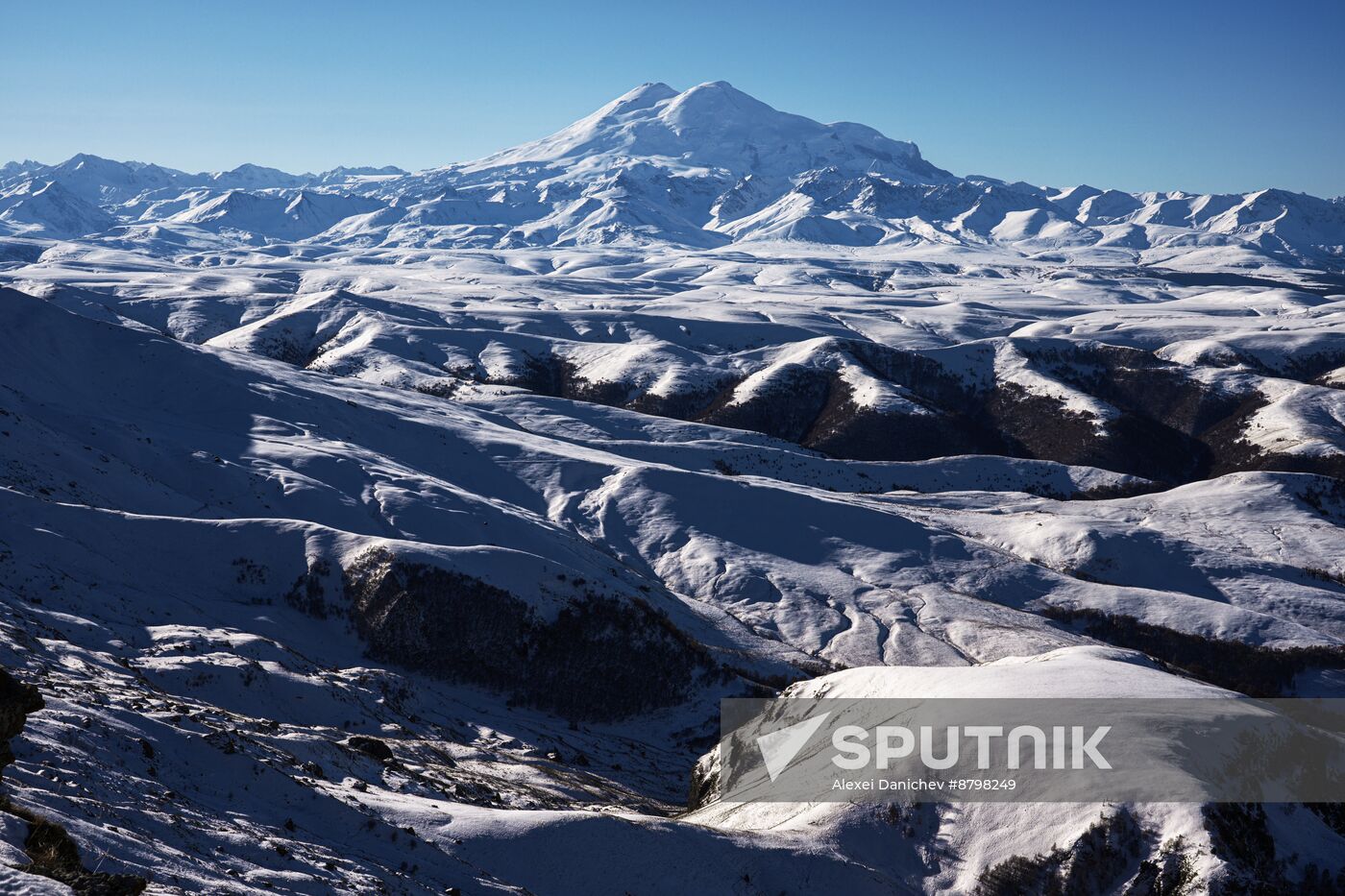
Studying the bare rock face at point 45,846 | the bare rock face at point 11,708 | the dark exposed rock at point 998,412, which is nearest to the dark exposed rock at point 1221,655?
the dark exposed rock at point 998,412

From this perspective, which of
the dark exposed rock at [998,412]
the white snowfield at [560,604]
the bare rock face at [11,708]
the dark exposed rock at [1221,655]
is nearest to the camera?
the bare rock face at [11,708]

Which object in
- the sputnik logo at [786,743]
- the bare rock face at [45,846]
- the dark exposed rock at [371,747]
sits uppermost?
the bare rock face at [45,846]

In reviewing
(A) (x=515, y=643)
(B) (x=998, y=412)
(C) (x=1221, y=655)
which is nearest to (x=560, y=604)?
(A) (x=515, y=643)

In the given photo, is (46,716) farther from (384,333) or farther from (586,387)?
(384,333)

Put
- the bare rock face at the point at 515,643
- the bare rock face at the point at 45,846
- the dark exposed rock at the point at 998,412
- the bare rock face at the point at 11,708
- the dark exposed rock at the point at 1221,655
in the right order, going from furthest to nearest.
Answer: the dark exposed rock at the point at 998,412 < the dark exposed rock at the point at 1221,655 < the bare rock face at the point at 515,643 < the bare rock face at the point at 11,708 < the bare rock face at the point at 45,846

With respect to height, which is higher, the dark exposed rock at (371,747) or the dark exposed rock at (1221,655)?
the dark exposed rock at (1221,655)

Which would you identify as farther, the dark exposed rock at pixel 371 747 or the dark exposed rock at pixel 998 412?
the dark exposed rock at pixel 998 412

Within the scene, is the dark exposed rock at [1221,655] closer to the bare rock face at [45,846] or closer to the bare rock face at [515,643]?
the bare rock face at [515,643]

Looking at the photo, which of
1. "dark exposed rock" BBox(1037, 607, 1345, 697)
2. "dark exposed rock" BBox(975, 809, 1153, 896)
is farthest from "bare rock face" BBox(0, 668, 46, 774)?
"dark exposed rock" BBox(1037, 607, 1345, 697)

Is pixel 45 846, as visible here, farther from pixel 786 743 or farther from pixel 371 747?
pixel 786 743

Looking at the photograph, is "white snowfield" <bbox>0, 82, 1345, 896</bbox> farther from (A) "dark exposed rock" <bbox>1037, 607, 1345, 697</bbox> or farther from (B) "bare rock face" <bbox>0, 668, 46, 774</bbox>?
(B) "bare rock face" <bbox>0, 668, 46, 774</bbox>
